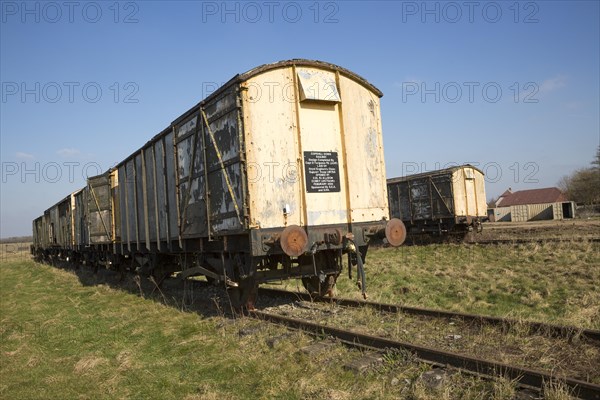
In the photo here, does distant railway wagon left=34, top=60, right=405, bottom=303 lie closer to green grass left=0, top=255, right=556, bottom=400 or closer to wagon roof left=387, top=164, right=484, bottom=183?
green grass left=0, top=255, right=556, bottom=400

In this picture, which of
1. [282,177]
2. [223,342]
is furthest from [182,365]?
[282,177]

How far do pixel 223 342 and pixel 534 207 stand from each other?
49.1 metres

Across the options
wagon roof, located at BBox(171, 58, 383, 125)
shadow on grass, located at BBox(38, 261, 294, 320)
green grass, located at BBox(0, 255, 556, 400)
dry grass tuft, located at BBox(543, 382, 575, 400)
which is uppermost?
wagon roof, located at BBox(171, 58, 383, 125)

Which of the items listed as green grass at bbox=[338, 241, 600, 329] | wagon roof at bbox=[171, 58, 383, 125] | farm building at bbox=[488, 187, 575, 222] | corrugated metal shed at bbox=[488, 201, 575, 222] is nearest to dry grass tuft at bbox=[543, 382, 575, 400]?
green grass at bbox=[338, 241, 600, 329]

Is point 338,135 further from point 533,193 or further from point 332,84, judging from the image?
point 533,193

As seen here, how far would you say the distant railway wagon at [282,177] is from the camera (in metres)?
7.30

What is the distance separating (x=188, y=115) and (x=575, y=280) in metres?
10.6

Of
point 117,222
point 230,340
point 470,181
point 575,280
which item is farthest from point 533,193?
point 230,340

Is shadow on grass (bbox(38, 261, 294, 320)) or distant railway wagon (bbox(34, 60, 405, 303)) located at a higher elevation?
distant railway wagon (bbox(34, 60, 405, 303))

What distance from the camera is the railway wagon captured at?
75.8 feet

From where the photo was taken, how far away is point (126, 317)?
372 inches

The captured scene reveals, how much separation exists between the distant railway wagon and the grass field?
4.66 ft

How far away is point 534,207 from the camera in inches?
1887

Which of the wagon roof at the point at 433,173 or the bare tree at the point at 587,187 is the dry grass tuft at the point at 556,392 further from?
the bare tree at the point at 587,187
